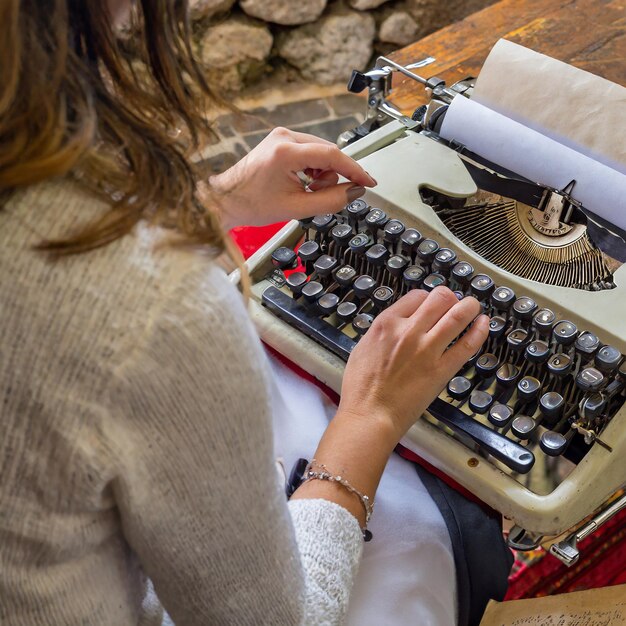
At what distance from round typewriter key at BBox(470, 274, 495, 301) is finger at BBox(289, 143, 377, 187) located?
23cm

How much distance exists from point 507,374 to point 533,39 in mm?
883

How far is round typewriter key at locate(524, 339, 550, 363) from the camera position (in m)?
0.95

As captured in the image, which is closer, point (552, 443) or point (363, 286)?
point (552, 443)

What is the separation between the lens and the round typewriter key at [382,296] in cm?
105

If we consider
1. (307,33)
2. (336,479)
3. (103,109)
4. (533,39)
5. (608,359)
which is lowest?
(307,33)

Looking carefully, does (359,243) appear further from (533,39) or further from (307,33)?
(307,33)

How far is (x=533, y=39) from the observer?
153cm

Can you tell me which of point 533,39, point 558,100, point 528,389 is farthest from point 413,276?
point 533,39

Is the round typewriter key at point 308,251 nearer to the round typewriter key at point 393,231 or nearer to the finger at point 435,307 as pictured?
the round typewriter key at point 393,231

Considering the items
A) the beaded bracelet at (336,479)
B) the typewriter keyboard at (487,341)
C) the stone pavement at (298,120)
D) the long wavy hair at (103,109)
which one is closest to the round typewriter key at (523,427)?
the typewriter keyboard at (487,341)

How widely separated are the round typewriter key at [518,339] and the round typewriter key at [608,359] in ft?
0.30

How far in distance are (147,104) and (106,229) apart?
0.17 m

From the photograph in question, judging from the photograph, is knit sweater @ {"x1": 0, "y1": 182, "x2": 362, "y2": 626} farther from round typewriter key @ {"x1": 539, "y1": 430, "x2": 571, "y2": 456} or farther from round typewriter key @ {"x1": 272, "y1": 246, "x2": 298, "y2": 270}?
round typewriter key @ {"x1": 272, "y1": 246, "x2": 298, "y2": 270}

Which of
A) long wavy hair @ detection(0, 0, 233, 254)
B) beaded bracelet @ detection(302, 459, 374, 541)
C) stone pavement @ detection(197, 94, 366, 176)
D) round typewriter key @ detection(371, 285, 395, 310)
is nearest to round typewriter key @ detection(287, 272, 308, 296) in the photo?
round typewriter key @ detection(371, 285, 395, 310)
